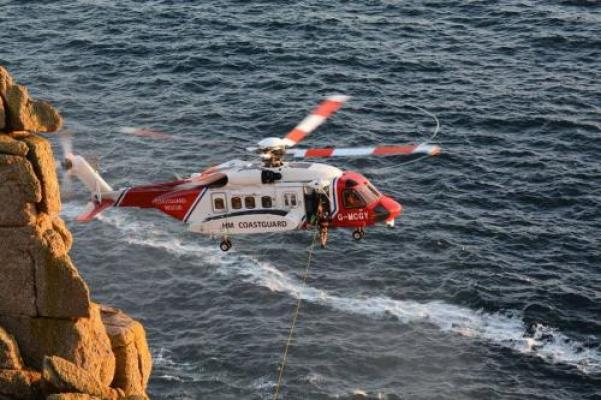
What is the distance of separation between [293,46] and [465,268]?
50414 mm

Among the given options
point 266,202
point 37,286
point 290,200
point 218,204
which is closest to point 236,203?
point 218,204

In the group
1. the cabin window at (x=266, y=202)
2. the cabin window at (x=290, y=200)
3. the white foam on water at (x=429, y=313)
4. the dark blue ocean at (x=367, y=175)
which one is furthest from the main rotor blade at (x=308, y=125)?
the white foam on water at (x=429, y=313)

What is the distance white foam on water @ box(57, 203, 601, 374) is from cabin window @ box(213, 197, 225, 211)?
25718 mm

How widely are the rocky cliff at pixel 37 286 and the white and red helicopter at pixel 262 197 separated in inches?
698

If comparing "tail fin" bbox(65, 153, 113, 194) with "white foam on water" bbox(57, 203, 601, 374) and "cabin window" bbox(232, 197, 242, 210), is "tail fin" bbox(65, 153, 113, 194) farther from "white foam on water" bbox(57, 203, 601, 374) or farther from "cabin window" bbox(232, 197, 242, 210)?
"white foam on water" bbox(57, 203, 601, 374)

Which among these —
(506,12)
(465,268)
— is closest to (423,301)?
(465,268)

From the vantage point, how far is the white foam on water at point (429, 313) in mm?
73000

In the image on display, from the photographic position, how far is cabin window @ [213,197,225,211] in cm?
5538

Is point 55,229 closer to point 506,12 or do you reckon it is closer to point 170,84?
point 170,84

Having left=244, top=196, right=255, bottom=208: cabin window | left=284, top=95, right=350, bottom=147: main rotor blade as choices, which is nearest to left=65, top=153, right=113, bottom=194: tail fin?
left=244, top=196, right=255, bottom=208: cabin window

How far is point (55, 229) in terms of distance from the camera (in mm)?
37688

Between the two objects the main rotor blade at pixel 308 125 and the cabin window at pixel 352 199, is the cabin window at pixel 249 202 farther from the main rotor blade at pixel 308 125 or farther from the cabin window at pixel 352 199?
the cabin window at pixel 352 199

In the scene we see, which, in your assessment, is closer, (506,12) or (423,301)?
(423,301)

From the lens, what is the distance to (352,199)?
55500 mm
